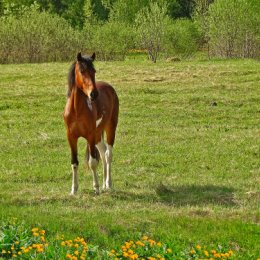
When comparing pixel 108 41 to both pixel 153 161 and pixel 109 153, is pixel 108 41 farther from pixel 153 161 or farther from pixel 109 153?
pixel 109 153

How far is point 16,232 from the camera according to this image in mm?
7938

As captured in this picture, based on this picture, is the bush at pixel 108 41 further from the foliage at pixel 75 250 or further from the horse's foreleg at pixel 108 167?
the foliage at pixel 75 250

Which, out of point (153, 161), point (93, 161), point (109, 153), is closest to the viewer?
point (93, 161)

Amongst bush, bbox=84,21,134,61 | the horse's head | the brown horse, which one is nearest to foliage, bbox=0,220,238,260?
the horse's head

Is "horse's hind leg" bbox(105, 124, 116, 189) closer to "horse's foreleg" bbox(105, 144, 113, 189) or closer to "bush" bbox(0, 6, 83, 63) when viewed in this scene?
"horse's foreleg" bbox(105, 144, 113, 189)

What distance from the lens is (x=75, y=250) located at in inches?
299

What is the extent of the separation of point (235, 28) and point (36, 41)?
1258 cm

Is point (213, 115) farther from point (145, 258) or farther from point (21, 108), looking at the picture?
point (145, 258)

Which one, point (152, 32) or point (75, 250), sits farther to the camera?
point (152, 32)

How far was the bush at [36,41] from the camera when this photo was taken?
37.8 meters

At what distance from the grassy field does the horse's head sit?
1824 mm

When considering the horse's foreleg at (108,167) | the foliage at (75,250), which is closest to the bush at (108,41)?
the horse's foreleg at (108,167)

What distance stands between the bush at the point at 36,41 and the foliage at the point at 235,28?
363 inches

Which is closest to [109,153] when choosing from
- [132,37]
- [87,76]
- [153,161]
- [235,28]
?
[153,161]
